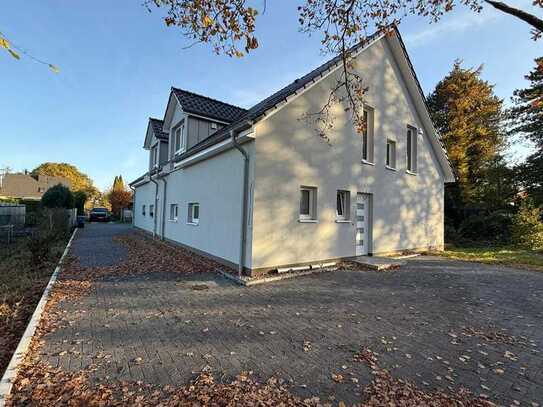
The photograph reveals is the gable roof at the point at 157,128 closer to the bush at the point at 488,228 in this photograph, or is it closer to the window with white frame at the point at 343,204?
the window with white frame at the point at 343,204

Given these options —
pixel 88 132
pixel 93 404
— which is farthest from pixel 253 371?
pixel 88 132

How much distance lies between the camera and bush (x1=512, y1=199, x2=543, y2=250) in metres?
15.0

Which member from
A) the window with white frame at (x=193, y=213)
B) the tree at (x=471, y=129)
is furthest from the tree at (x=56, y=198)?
the tree at (x=471, y=129)

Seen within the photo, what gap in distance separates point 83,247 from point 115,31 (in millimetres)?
9286

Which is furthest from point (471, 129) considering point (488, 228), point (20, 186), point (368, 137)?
point (20, 186)

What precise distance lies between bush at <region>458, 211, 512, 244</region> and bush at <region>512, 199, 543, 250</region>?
1822 mm

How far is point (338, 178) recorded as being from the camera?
9.68 metres

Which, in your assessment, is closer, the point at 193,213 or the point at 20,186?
the point at 193,213

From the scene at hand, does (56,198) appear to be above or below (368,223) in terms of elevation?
above

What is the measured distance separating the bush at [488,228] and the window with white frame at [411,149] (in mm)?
9150

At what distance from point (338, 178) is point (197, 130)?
22.9 feet

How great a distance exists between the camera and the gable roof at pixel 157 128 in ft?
58.6

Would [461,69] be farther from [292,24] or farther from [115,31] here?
[115,31]

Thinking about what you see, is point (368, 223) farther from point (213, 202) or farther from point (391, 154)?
point (213, 202)
